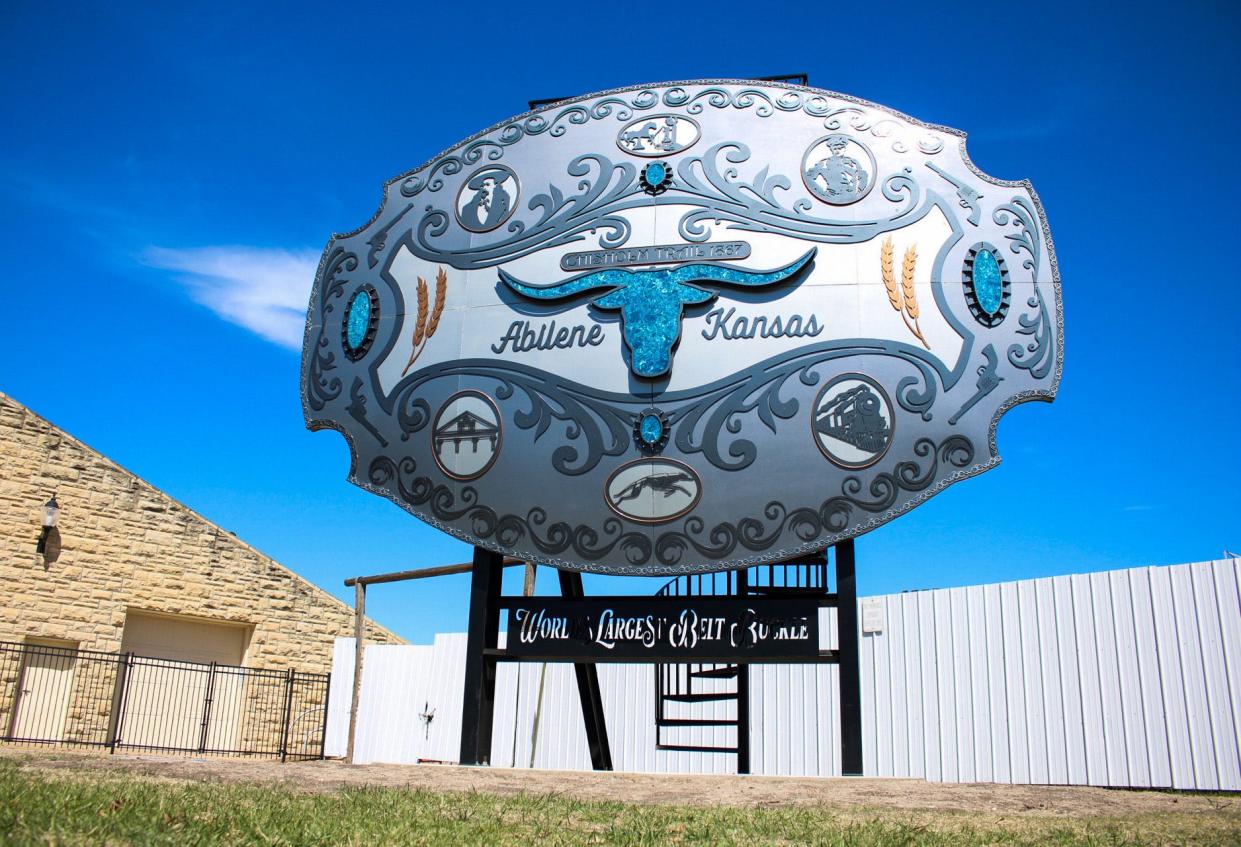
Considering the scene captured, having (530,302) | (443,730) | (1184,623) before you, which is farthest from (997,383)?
(443,730)

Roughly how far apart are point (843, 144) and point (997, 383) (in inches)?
92.0

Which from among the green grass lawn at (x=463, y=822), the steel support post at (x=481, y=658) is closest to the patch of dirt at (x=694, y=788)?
the green grass lawn at (x=463, y=822)

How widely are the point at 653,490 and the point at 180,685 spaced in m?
13.5

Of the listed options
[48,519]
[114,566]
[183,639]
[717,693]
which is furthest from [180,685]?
[717,693]

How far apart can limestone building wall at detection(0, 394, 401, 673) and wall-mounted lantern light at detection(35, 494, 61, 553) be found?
0.35 feet

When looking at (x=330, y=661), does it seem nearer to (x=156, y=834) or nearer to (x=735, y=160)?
(x=735, y=160)

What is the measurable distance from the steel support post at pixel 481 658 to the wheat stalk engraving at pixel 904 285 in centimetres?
363

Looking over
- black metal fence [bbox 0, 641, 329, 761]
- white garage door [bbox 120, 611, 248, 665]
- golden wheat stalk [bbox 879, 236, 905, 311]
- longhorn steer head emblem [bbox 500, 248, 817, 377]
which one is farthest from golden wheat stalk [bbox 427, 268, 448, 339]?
white garage door [bbox 120, 611, 248, 665]

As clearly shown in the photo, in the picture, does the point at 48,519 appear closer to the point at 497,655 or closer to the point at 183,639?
the point at 183,639

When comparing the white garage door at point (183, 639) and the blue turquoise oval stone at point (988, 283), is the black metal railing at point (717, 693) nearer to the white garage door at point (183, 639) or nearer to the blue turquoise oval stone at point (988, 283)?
the blue turquoise oval stone at point (988, 283)

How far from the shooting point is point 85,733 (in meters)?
16.7

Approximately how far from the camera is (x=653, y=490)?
798 cm

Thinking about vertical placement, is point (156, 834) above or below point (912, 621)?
below

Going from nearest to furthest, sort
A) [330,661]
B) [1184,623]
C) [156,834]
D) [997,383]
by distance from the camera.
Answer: [156,834] → [997,383] → [1184,623] → [330,661]
